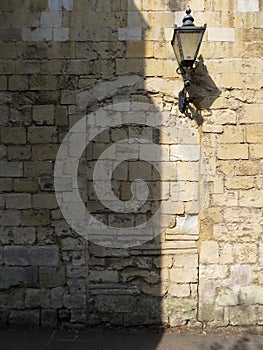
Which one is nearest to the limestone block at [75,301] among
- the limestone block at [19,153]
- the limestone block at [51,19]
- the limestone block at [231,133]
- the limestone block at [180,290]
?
the limestone block at [180,290]

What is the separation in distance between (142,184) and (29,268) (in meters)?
1.52

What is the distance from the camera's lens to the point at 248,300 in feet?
13.1

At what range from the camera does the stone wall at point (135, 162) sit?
13.1 ft

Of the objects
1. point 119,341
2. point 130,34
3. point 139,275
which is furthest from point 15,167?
point 119,341

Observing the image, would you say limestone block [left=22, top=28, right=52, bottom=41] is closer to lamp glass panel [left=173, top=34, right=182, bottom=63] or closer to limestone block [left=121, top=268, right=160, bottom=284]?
lamp glass panel [left=173, top=34, right=182, bottom=63]

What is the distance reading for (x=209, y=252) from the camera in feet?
13.1

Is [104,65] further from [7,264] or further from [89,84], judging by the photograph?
[7,264]

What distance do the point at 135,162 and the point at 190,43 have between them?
1.32 metres

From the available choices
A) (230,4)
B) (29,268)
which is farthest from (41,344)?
(230,4)

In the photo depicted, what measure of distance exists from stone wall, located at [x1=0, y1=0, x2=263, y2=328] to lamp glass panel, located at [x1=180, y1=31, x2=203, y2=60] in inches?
15.9

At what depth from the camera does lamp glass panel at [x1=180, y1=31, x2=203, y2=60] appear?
3.60 meters

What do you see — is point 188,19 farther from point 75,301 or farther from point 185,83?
point 75,301

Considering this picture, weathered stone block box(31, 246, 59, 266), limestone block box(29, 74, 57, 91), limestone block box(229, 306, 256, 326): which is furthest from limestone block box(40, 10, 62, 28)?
limestone block box(229, 306, 256, 326)

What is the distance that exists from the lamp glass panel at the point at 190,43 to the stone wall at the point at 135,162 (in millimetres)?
404
